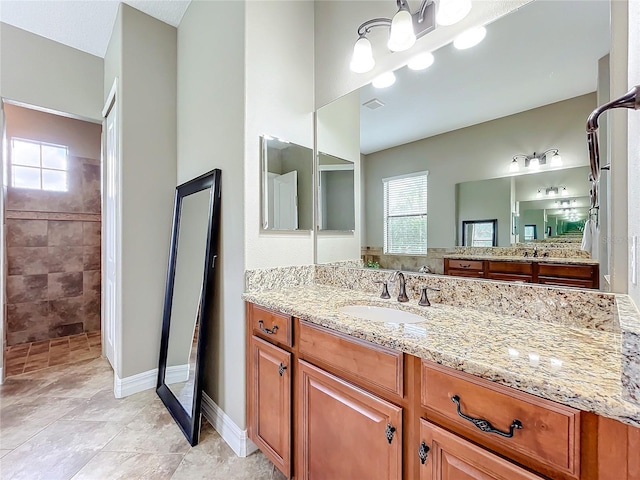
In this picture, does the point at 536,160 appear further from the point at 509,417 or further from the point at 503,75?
the point at 509,417

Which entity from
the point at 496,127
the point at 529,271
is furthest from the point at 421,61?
the point at 529,271

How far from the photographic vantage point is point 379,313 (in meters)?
1.50

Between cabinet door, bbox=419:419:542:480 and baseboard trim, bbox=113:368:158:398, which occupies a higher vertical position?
cabinet door, bbox=419:419:542:480

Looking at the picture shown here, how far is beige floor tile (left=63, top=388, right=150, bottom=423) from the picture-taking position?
2.01 meters

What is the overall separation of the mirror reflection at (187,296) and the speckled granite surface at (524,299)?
1.28 metres

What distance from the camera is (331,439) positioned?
46.2 inches

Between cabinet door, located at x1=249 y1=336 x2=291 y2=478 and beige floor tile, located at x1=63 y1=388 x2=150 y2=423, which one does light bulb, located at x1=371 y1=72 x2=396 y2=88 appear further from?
beige floor tile, located at x1=63 y1=388 x2=150 y2=423

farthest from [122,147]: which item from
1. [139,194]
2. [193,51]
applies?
[193,51]

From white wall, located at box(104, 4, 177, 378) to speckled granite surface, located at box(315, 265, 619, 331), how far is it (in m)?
1.89

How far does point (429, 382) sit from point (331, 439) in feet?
1.84

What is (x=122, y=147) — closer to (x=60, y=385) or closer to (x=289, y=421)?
(x=60, y=385)

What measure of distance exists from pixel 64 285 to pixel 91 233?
2.25 feet

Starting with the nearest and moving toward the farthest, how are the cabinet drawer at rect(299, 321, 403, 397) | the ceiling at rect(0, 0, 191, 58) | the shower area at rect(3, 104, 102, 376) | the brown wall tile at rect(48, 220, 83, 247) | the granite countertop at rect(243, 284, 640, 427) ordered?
the granite countertop at rect(243, 284, 640, 427) → the cabinet drawer at rect(299, 321, 403, 397) → the ceiling at rect(0, 0, 191, 58) → the shower area at rect(3, 104, 102, 376) → the brown wall tile at rect(48, 220, 83, 247)

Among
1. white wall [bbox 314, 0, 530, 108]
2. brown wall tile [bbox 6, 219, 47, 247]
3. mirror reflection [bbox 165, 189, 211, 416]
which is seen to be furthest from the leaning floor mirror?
brown wall tile [bbox 6, 219, 47, 247]
